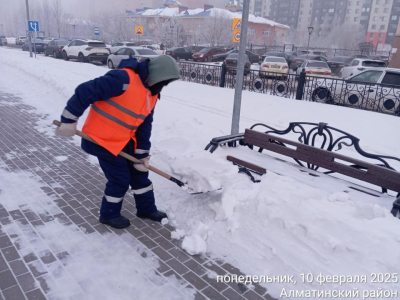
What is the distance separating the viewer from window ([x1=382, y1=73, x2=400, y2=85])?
380 inches

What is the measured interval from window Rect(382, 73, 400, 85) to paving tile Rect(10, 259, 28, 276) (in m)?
10.0


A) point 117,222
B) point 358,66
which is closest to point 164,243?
point 117,222

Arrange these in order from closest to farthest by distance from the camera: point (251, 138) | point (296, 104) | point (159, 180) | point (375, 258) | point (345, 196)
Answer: point (375, 258) < point (345, 196) < point (159, 180) < point (251, 138) < point (296, 104)

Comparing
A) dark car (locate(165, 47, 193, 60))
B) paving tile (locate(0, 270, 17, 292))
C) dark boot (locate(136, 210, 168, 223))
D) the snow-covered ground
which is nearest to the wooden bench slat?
the snow-covered ground

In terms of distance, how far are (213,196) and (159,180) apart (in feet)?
3.41

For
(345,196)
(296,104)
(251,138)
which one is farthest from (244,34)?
(296,104)

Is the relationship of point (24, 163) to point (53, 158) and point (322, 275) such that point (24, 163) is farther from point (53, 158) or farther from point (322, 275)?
point (322, 275)

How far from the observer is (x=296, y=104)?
8945 mm

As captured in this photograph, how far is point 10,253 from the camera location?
2.80 metres

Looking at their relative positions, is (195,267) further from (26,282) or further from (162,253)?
(26,282)

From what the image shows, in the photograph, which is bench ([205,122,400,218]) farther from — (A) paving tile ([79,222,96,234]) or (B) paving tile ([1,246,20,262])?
(B) paving tile ([1,246,20,262])

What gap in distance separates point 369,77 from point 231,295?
9.47m

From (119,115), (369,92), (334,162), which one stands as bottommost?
(334,162)

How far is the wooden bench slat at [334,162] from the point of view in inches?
127
